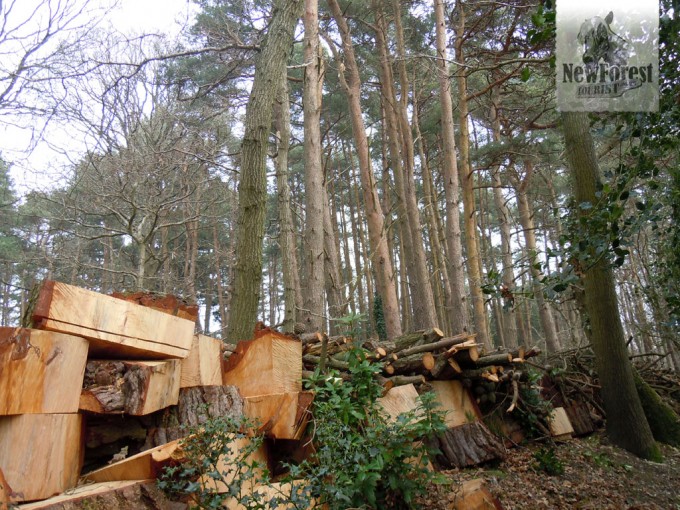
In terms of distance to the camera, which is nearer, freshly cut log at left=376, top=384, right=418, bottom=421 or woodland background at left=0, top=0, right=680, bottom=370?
freshly cut log at left=376, top=384, right=418, bottom=421

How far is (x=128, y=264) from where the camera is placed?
18141 mm

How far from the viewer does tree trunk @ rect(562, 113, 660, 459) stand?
4828 millimetres

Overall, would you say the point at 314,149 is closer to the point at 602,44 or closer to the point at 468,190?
the point at 468,190

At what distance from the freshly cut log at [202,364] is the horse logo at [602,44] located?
10.0 feet

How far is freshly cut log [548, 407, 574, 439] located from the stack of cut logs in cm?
137

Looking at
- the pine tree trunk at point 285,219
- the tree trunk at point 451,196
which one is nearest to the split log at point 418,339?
the pine tree trunk at point 285,219

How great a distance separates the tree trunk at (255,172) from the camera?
15.0ft

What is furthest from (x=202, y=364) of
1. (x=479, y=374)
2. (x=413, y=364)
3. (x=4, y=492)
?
(x=479, y=374)

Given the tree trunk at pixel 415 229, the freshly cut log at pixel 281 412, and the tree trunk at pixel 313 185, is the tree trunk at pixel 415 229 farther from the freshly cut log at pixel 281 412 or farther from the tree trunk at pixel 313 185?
the freshly cut log at pixel 281 412

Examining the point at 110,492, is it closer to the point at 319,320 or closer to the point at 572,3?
the point at 572,3

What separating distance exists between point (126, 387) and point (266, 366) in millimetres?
918

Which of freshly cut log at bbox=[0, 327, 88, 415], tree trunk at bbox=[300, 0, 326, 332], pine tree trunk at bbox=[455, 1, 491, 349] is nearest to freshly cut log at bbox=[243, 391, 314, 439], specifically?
freshly cut log at bbox=[0, 327, 88, 415]

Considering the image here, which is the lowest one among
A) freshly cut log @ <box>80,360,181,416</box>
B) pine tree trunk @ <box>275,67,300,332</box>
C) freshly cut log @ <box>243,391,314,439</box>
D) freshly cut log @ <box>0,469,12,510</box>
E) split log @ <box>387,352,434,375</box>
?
freshly cut log @ <box>0,469,12,510</box>

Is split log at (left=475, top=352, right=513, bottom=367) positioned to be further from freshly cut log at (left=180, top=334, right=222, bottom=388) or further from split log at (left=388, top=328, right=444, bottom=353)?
freshly cut log at (left=180, top=334, right=222, bottom=388)
